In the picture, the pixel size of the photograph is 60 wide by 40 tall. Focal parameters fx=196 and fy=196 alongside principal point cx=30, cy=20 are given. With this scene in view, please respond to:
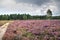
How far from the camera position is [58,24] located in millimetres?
19078

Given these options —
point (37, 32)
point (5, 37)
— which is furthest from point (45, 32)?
Answer: point (5, 37)

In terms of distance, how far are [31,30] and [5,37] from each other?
2.53 meters

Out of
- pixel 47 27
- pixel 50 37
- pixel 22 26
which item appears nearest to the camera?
pixel 50 37

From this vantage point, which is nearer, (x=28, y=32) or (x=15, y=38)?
(x=15, y=38)

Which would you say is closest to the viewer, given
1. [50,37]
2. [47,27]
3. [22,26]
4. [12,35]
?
[50,37]

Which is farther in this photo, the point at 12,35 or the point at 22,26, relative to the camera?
the point at 22,26

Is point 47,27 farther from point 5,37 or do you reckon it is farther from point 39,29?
point 5,37

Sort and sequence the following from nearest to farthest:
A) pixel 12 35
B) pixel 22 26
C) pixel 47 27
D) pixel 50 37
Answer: pixel 50 37
pixel 12 35
pixel 47 27
pixel 22 26

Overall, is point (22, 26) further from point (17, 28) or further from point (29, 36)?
point (29, 36)

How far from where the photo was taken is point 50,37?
16188 mm

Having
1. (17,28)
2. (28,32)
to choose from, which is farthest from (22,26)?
(28,32)

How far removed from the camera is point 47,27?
18531 millimetres

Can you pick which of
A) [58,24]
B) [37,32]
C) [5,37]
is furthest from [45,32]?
[5,37]

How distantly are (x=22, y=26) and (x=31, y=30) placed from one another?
1.90 meters
